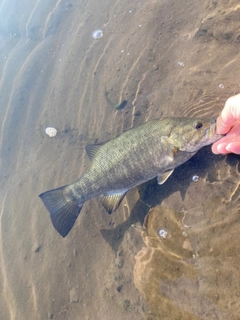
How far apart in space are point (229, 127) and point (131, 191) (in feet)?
6.09

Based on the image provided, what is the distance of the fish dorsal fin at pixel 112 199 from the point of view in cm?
380

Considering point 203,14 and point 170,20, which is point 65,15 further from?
point 203,14

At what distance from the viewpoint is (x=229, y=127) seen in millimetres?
2889

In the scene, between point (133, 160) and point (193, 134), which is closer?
point (193, 134)

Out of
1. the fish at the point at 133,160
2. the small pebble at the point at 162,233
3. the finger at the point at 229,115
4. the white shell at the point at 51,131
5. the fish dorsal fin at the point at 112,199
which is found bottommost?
the small pebble at the point at 162,233

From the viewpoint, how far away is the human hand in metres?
2.48

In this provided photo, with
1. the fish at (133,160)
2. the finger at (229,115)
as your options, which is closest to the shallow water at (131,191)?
the fish at (133,160)

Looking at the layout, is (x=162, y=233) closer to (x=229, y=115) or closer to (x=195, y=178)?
(x=195, y=178)

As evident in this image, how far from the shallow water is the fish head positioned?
309mm

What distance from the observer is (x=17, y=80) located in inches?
295

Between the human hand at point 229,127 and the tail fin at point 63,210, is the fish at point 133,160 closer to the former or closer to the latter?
the tail fin at point 63,210

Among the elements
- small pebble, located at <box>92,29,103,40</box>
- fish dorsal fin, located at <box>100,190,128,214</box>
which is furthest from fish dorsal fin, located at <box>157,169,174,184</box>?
→ small pebble, located at <box>92,29,103,40</box>

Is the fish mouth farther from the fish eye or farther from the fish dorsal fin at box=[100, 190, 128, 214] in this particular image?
the fish dorsal fin at box=[100, 190, 128, 214]

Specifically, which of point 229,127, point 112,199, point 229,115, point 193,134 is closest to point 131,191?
point 112,199
